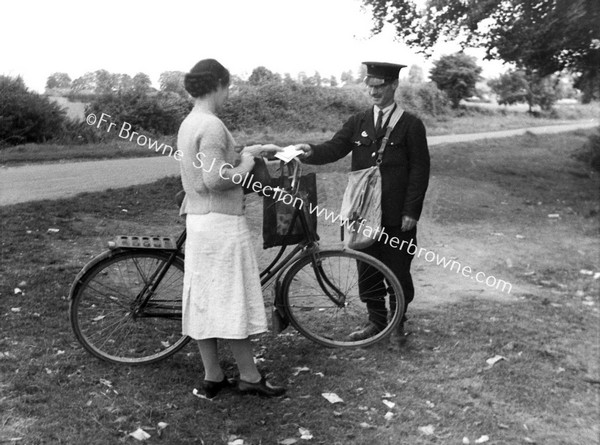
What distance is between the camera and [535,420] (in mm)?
4141

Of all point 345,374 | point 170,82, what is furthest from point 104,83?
point 345,374

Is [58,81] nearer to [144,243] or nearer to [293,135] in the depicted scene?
[293,135]

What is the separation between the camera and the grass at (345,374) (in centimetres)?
389

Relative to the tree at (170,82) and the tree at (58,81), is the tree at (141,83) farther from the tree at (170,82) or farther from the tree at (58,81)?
the tree at (58,81)

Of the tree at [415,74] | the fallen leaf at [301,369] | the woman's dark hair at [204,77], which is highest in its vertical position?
the tree at [415,74]

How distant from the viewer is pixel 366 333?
4980mm

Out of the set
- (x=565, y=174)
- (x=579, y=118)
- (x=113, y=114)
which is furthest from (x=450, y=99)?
(x=113, y=114)

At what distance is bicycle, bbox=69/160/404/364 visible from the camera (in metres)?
4.41

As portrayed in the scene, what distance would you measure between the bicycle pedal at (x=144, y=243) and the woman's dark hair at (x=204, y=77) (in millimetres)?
1055

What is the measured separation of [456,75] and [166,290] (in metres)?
33.0

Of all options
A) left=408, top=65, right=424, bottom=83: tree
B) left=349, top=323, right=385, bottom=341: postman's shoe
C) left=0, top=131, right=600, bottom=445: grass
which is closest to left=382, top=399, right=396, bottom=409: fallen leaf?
left=0, top=131, right=600, bottom=445: grass

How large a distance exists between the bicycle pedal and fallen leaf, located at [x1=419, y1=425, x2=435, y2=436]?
185 centimetres

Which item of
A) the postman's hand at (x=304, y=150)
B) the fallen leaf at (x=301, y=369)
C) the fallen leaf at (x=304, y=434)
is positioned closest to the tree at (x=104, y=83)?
the postman's hand at (x=304, y=150)

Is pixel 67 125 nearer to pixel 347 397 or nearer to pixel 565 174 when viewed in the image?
pixel 565 174
